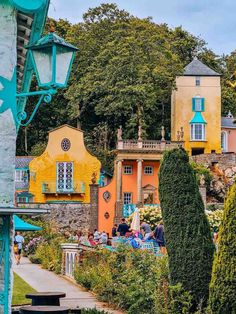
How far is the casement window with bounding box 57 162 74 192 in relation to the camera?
5800 cm

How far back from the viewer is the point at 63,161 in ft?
190

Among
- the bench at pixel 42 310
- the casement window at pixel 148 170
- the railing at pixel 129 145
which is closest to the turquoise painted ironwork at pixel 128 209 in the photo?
the railing at pixel 129 145

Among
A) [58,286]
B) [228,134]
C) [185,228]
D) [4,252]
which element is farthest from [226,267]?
[228,134]

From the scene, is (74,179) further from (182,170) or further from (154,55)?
(182,170)

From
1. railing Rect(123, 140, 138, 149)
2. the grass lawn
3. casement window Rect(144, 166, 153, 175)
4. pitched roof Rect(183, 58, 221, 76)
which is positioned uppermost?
pitched roof Rect(183, 58, 221, 76)

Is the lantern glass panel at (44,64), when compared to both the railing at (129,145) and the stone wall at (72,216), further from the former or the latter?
the railing at (129,145)

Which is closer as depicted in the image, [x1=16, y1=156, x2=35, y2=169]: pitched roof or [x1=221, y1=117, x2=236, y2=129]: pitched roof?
[x1=16, y1=156, x2=35, y2=169]: pitched roof

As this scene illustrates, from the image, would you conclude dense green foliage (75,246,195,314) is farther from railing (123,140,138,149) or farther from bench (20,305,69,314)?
railing (123,140,138,149)

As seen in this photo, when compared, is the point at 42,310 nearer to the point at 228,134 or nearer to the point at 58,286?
the point at 58,286

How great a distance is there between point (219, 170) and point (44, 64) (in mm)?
49751

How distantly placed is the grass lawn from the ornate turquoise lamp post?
8.49 meters

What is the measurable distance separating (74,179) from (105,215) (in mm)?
5778

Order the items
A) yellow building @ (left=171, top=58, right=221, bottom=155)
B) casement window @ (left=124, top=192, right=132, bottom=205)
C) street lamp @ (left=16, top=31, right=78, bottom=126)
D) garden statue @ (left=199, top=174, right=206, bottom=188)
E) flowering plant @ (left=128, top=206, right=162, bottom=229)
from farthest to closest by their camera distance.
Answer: yellow building @ (left=171, top=58, right=221, bottom=155), casement window @ (left=124, top=192, right=132, bottom=205), garden statue @ (left=199, top=174, right=206, bottom=188), flowering plant @ (left=128, top=206, right=162, bottom=229), street lamp @ (left=16, top=31, right=78, bottom=126)

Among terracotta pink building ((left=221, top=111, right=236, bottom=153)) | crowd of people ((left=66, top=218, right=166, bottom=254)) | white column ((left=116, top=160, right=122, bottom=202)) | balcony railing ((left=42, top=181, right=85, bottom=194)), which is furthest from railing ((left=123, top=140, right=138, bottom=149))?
crowd of people ((left=66, top=218, right=166, bottom=254))
